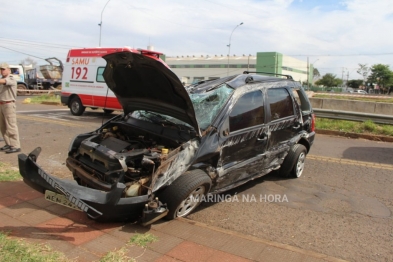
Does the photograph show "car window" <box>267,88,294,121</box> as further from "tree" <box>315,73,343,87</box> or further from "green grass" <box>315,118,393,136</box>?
"tree" <box>315,73,343,87</box>

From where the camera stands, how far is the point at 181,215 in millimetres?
3770

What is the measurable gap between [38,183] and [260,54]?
8099cm

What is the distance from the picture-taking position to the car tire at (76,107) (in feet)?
46.6

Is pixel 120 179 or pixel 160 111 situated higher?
pixel 160 111

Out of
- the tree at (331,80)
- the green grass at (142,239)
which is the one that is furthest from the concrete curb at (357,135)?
the tree at (331,80)

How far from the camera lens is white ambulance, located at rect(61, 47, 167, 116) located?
13.2 metres

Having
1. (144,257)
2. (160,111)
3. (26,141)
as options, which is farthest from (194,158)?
(26,141)

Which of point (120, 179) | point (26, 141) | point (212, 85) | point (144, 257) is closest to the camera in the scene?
point (144, 257)

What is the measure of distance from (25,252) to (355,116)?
11.2 m

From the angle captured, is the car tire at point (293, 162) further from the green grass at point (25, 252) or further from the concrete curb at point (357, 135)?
the concrete curb at point (357, 135)

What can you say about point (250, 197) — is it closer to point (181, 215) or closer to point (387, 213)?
point (181, 215)

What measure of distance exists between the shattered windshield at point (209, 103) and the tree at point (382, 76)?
96.7 metres

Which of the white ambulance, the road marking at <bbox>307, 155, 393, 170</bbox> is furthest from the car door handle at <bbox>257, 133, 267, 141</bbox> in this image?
the white ambulance

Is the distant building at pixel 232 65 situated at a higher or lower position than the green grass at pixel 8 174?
higher
